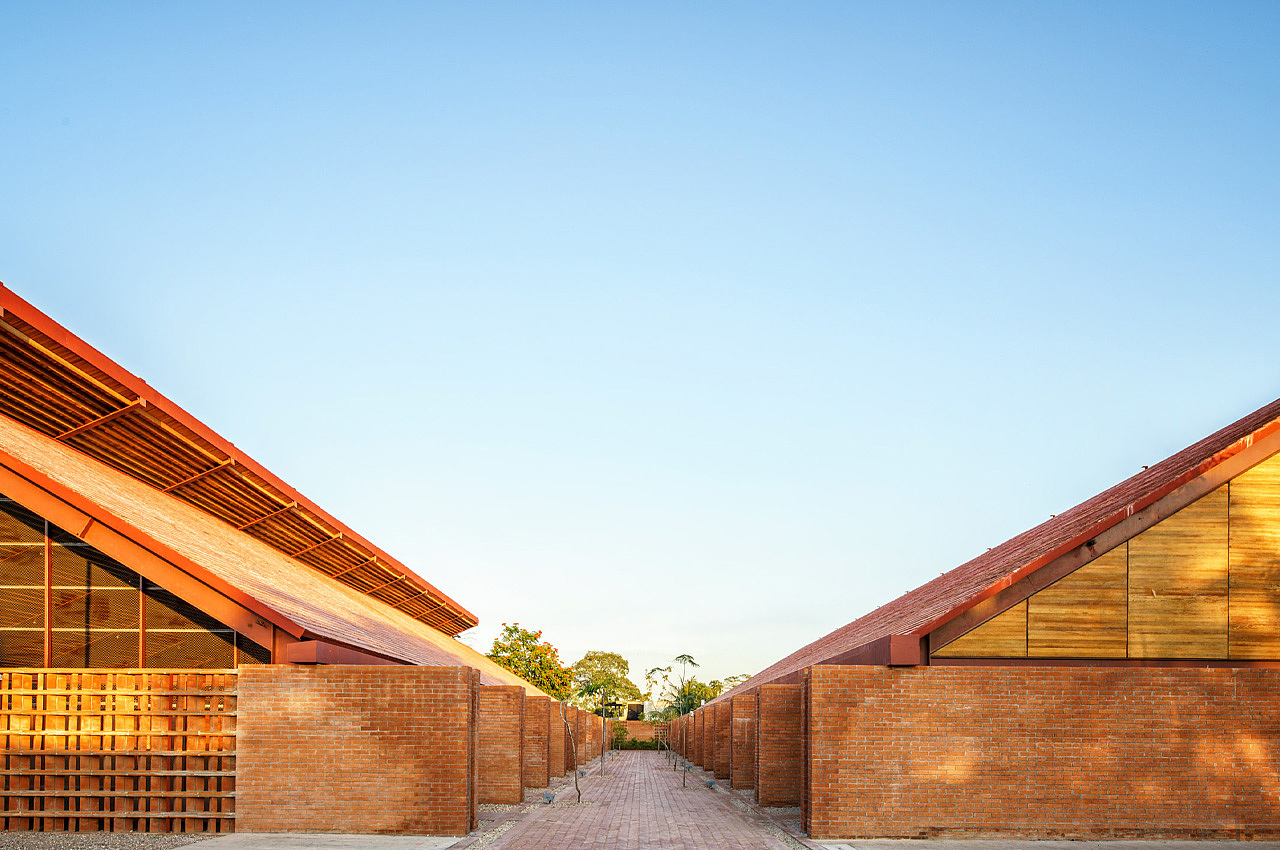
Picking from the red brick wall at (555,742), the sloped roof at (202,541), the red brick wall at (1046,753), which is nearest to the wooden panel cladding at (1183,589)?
the red brick wall at (1046,753)

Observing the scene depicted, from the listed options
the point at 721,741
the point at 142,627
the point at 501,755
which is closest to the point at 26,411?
the point at 142,627

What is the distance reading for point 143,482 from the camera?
2036 cm

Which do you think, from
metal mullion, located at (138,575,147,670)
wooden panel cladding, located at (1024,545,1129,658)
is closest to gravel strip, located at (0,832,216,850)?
metal mullion, located at (138,575,147,670)

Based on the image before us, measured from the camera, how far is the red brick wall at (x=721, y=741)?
104 feet

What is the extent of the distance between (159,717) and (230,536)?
21.5 ft

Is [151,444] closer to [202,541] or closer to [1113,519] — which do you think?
[202,541]

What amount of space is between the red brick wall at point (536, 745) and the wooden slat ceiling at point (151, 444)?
616cm

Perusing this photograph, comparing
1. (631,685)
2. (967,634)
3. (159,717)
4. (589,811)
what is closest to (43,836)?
(159,717)

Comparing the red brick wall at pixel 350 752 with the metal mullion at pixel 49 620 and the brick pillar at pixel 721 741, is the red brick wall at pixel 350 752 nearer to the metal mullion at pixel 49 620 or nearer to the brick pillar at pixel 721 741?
the metal mullion at pixel 49 620

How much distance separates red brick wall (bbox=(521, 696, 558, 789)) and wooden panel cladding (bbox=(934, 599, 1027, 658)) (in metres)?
13.0

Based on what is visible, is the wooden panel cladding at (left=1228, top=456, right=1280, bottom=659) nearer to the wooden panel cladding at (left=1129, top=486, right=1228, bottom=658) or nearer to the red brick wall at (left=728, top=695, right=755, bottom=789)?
the wooden panel cladding at (left=1129, top=486, right=1228, bottom=658)

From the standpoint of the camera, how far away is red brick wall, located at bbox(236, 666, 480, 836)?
50.1 ft

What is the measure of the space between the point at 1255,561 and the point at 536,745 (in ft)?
59.0

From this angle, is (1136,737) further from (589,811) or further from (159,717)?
(159,717)
